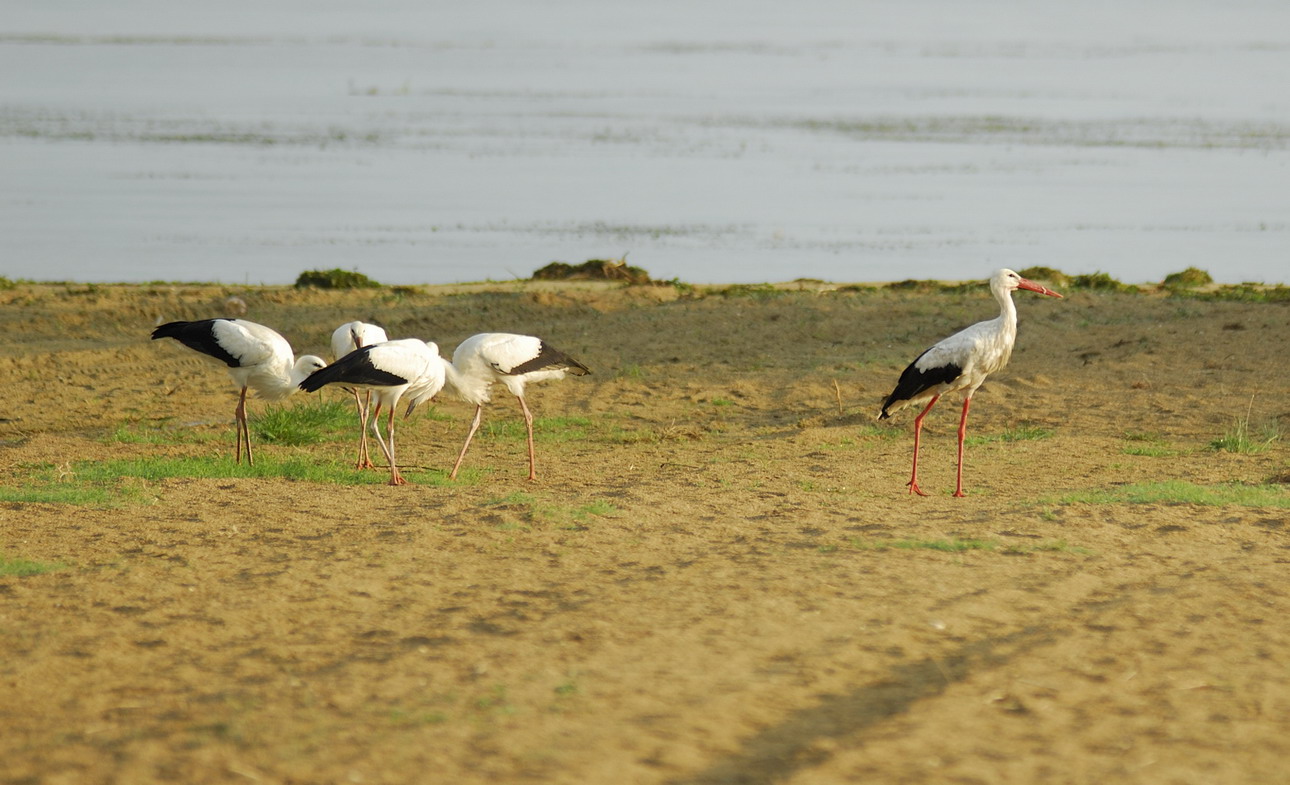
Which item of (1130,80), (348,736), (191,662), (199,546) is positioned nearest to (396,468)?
(199,546)

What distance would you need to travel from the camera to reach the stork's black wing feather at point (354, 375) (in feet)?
27.9

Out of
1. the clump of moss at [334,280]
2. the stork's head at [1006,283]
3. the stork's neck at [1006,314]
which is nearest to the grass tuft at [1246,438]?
the stork's head at [1006,283]

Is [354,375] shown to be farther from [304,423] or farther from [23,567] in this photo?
[23,567]

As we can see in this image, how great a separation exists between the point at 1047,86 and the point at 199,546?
1644 inches

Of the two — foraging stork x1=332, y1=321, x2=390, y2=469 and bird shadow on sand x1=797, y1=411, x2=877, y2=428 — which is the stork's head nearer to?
bird shadow on sand x1=797, y1=411, x2=877, y2=428

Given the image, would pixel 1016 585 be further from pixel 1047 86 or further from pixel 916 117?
pixel 1047 86

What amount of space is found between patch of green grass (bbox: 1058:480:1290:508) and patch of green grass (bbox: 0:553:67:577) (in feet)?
16.7

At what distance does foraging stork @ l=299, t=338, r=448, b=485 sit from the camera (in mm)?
8523

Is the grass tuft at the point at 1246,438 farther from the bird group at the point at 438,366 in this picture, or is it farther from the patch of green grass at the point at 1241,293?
the patch of green grass at the point at 1241,293

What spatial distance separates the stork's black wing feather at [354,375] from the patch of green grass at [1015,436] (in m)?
4.19

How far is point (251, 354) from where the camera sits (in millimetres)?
9344

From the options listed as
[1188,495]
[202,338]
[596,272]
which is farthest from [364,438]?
[596,272]

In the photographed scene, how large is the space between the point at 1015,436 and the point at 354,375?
478 cm

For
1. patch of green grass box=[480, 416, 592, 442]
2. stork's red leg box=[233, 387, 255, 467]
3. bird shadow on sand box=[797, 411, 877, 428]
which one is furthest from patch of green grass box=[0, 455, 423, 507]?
bird shadow on sand box=[797, 411, 877, 428]
